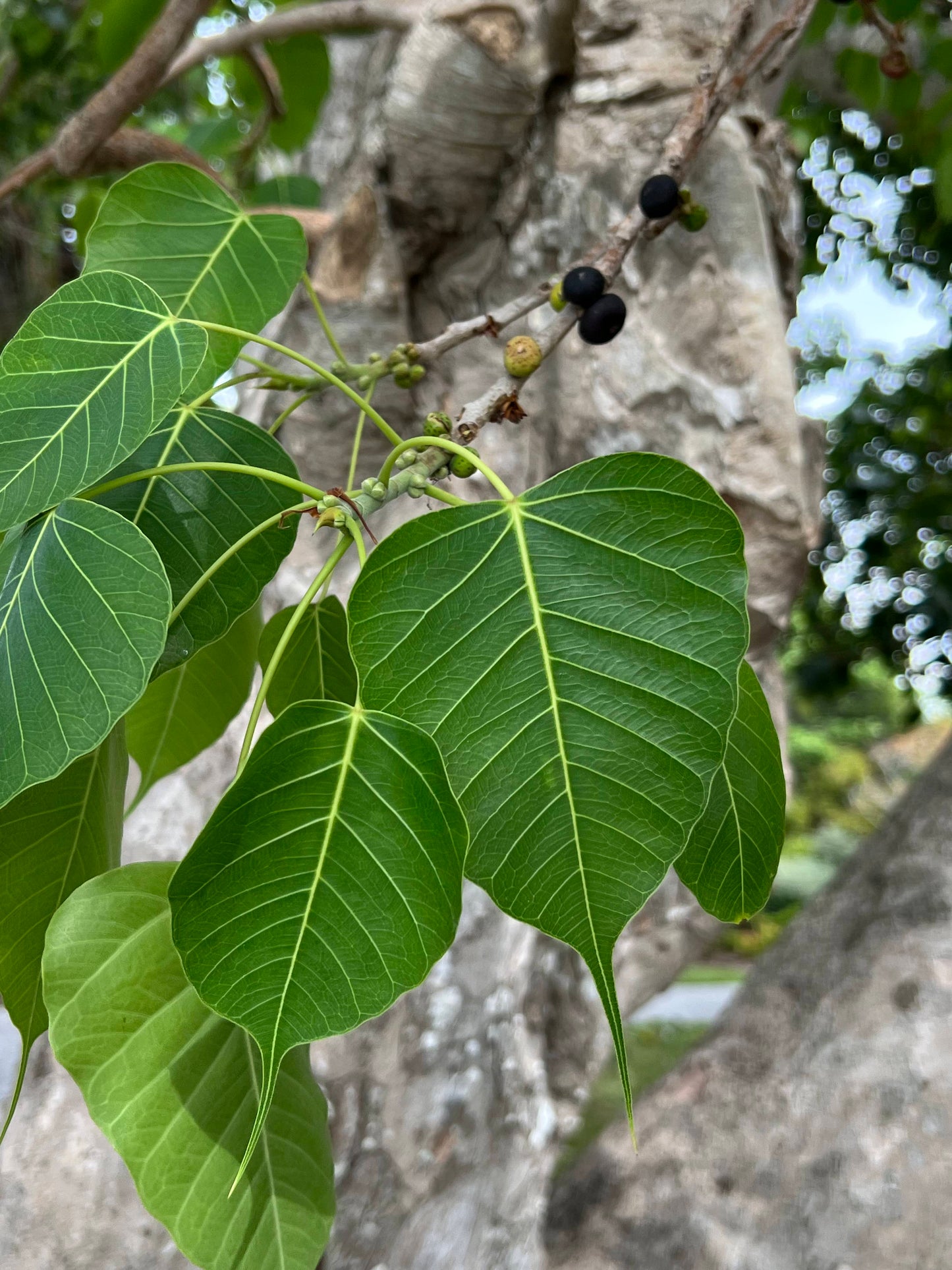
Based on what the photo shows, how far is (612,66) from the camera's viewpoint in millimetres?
1110

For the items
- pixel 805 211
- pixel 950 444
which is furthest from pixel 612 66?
pixel 950 444

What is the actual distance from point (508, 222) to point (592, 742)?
1.04m

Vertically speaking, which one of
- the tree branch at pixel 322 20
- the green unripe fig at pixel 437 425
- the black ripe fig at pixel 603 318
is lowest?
the black ripe fig at pixel 603 318

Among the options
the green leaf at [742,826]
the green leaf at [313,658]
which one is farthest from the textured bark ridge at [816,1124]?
the green leaf at [313,658]

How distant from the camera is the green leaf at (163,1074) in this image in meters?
0.46

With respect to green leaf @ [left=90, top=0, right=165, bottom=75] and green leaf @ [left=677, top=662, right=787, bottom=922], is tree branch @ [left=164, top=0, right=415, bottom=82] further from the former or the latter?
green leaf @ [left=677, top=662, right=787, bottom=922]

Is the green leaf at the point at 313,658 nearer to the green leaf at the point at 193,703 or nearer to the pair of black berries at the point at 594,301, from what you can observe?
the green leaf at the point at 193,703

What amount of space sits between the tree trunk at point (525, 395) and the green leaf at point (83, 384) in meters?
0.71

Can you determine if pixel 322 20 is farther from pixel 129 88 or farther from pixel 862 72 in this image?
pixel 862 72

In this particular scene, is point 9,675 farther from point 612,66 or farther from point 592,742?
point 612,66

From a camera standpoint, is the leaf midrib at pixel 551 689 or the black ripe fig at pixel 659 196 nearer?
the leaf midrib at pixel 551 689

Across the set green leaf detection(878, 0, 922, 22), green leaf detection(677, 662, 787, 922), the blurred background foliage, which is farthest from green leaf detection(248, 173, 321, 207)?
green leaf detection(677, 662, 787, 922)

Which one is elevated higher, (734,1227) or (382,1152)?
(382,1152)

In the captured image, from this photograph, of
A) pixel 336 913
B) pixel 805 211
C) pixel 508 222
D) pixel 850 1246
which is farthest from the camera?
pixel 805 211
